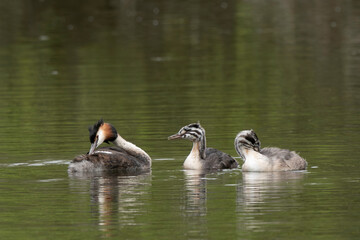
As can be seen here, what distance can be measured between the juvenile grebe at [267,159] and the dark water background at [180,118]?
272 millimetres

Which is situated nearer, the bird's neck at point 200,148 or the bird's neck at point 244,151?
the bird's neck at point 244,151

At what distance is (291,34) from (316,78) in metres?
14.3

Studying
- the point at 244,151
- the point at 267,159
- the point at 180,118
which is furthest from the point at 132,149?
the point at 180,118

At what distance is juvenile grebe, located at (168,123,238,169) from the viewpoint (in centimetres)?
1658

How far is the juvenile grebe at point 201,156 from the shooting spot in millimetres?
16578

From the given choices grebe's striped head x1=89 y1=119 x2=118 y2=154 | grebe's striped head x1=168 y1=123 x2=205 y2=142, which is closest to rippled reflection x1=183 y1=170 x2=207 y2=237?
grebe's striped head x1=168 y1=123 x2=205 y2=142

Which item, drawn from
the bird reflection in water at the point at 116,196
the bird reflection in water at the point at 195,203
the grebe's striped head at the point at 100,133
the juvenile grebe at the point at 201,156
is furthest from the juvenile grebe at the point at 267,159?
the grebe's striped head at the point at 100,133

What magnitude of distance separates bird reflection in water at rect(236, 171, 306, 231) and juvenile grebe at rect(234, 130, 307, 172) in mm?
128

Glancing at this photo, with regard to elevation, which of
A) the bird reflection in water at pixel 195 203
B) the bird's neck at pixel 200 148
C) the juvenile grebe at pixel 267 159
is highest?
the bird's neck at pixel 200 148

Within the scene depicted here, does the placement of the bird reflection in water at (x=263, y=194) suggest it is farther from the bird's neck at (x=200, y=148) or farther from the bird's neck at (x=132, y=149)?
the bird's neck at (x=132, y=149)

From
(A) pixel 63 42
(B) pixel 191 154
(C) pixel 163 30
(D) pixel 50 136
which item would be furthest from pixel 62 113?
(C) pixel 163 30

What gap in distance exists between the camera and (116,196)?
1423 cm

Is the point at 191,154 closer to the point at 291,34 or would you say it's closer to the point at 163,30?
the point at 291,34

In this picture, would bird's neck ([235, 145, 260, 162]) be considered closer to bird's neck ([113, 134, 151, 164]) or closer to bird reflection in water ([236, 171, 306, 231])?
bird reflection in water ([236, 171, 306, 231])
